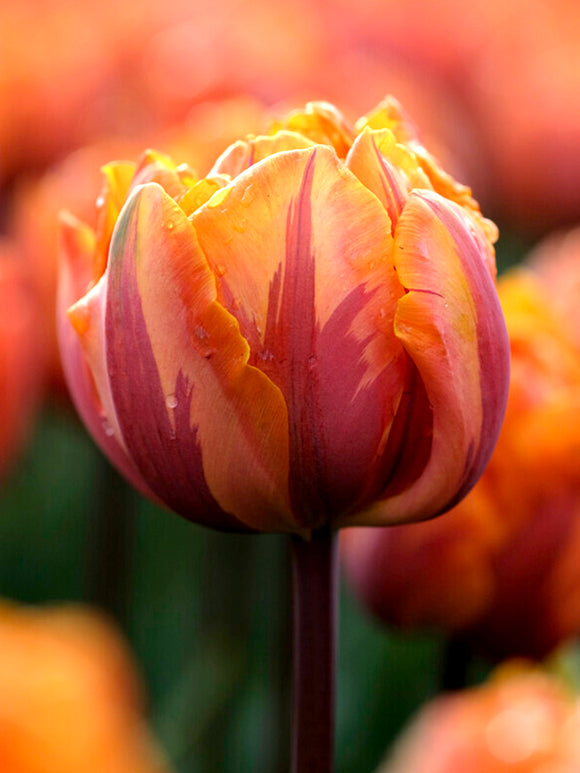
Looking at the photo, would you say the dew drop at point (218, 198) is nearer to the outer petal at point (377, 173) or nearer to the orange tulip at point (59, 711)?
the outer petal at point (377, 173)

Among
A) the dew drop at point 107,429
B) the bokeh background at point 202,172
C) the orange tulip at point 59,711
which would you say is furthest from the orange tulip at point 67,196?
the dew drop at point 107,429

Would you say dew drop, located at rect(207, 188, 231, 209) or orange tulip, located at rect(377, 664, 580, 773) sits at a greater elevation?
dew drop, located at rect(207, 188, 231, 209)

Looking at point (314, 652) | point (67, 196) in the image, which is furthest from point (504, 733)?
point (67, 196)

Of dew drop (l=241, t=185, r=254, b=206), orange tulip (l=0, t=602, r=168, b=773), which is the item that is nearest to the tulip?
dew drop (l=241, t=185, r=254, b=206)

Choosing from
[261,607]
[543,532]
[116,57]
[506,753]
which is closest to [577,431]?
[543,532]

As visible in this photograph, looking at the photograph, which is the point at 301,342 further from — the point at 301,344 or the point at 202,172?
the point at 202,172

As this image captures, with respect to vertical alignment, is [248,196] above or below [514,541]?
above

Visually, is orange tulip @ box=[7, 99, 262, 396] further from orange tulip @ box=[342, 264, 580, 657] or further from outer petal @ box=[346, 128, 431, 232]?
outer petal @ box=[346, 128, 431, 232]
